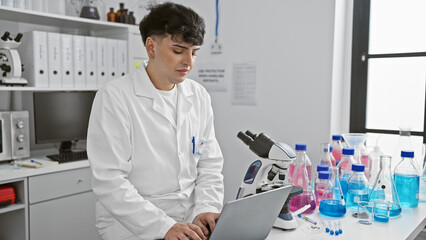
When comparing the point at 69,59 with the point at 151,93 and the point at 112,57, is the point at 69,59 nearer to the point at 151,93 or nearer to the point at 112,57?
the point at 112,57

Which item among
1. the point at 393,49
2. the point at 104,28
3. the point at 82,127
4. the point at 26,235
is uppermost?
the point at 104,28

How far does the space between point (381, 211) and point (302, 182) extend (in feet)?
1.03

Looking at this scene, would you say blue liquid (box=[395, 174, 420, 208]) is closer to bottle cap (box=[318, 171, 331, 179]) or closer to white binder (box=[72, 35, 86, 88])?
bottle cap (box=[318, 171, 331, 179])

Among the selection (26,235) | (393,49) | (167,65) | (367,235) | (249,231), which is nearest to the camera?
(249,231)

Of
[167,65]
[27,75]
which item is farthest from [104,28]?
[167,65]

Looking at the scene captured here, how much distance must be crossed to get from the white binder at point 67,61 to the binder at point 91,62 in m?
0.12

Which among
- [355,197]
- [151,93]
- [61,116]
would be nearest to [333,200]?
[355,197]

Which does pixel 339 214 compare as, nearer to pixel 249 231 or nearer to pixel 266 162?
pixel 266 162

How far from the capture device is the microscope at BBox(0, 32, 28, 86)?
2.41m

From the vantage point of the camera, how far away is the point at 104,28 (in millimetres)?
3053

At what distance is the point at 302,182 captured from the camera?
5.32 feet

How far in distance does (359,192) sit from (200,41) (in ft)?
2.92

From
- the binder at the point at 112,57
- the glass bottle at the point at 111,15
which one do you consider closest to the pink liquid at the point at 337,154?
the binder at the point at 112,57

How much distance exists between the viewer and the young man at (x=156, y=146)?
4.41 ft
